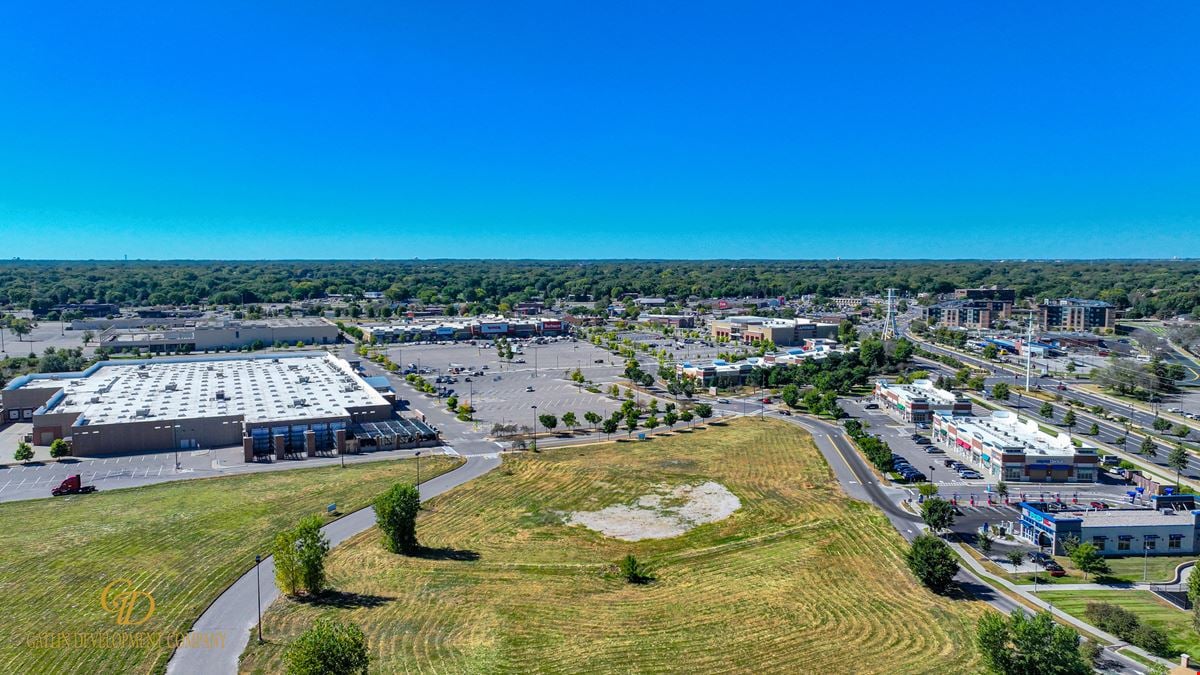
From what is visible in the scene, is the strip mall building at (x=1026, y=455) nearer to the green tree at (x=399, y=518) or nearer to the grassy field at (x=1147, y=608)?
the grassy field at (x=1147, y=608)

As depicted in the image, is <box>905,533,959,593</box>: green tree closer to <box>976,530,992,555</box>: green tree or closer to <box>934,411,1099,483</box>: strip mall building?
<box>976,530,992,555</box>: green tree

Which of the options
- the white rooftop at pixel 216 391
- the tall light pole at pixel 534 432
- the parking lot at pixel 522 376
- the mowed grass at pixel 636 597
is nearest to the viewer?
the mowed grass at pixel 636 597

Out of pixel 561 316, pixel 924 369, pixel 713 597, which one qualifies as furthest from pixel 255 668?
pixel 561 316

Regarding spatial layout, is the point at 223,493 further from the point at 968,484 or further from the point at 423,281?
the point at 423,281

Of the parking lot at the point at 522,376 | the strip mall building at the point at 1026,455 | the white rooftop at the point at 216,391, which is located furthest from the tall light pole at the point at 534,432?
the strip mall building at the point at 1026,455

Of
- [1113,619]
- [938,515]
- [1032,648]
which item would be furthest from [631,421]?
[1032,648]

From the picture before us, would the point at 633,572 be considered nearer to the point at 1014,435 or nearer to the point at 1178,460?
the point at 1014,435

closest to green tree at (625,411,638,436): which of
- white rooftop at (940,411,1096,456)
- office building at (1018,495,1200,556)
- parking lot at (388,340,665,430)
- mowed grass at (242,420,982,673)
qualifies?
parking lot at (388,340,665,430)
